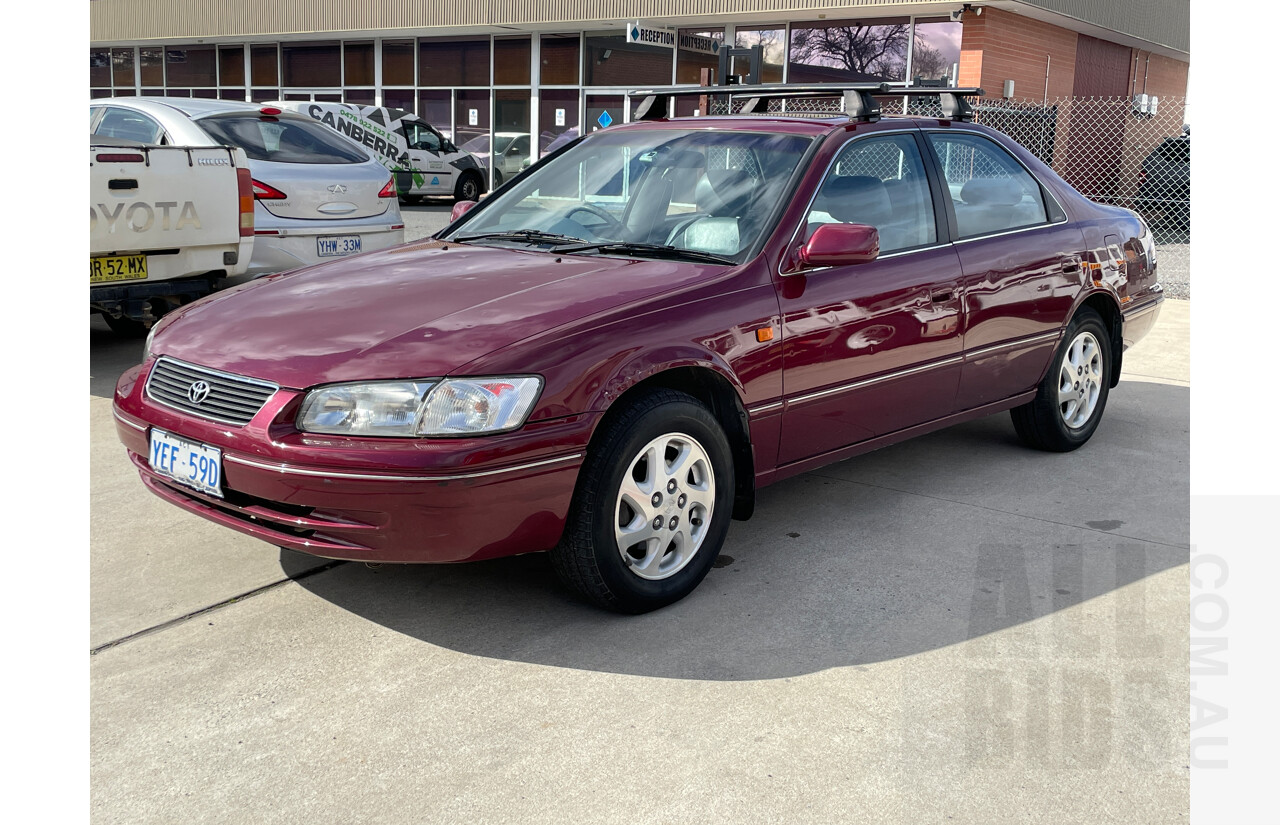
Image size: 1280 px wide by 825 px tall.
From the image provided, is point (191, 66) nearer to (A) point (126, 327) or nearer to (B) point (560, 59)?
(B) point (560, 59)

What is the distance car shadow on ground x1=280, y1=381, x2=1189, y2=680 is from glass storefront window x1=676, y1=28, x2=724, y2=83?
57.2 ft

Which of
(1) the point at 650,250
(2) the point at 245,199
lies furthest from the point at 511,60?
(1) the point at 650,250

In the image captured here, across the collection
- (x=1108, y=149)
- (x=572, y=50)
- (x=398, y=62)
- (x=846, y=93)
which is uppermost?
(x=398, y=62)

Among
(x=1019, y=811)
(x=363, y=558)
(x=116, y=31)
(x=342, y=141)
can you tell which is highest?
(x=116, y=31)

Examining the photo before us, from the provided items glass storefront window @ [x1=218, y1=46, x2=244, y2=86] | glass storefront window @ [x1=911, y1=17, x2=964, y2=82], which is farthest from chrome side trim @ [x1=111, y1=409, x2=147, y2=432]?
glass storefront window @ [x1=218, y1=46, x2=244, y2=86]

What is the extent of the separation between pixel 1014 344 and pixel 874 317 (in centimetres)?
113

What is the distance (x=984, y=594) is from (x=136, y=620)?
9.09ft

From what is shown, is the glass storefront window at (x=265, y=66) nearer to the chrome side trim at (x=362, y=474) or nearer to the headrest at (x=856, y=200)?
the headrest at (x=856, y=200)

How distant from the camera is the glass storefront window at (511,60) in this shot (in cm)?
2409

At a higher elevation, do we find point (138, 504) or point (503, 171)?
point (503, 171)

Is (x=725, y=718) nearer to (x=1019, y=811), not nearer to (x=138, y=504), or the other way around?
(x=1019, y=811)

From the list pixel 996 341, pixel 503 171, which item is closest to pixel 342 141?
pixel 996 341

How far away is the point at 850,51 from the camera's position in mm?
19203
